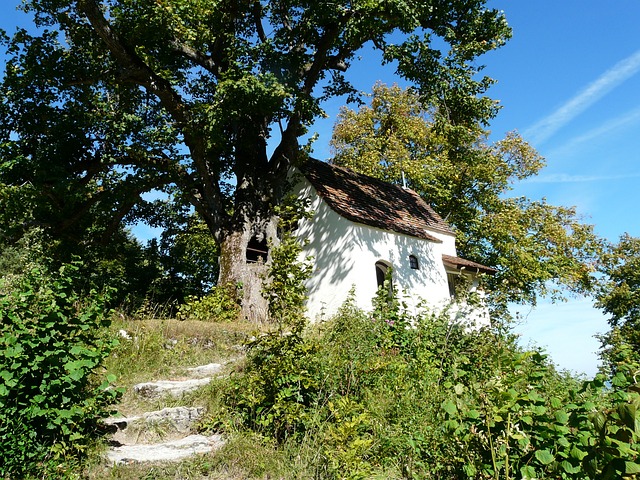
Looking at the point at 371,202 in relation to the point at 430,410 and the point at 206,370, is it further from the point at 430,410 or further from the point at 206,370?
the point at 430,410

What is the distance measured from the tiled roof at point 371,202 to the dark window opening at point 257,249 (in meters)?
3.34

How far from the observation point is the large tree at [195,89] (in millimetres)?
13234

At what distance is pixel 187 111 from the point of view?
14242mm

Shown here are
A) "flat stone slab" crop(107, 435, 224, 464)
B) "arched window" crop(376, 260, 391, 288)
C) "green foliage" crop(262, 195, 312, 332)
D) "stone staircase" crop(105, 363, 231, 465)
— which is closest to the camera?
"flat stone slab" crop(107, 435, 224, 464)

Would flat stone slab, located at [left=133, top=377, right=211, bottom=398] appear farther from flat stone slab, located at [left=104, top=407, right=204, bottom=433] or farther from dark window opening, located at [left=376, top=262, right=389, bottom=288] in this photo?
dark window opening, located at [left=376, top=262, right=389, bottom=288]

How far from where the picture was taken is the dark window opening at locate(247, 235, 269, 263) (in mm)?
15117

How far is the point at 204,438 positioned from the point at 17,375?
2263 mm

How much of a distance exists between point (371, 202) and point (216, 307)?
972 centimetres

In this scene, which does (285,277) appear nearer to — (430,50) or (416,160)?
(430,50)

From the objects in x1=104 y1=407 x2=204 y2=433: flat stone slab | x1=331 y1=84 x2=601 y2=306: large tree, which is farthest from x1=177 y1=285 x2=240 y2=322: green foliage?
x1=331 y1=84 x2=601 y2=306: large tree

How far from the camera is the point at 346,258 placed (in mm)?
16922

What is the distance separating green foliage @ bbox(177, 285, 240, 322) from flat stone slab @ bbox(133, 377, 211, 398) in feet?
18.5

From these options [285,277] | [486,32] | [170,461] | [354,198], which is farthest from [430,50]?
[170,461]

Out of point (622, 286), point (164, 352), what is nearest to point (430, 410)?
point (164, 352)
